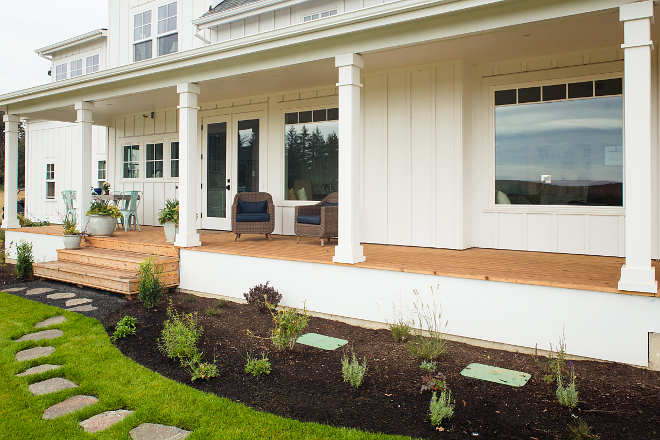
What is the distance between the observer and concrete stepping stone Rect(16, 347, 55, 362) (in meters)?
3.78

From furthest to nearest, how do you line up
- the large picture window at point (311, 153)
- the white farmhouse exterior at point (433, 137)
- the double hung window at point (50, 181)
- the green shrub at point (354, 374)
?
1. the double hung window at point (50, 181)
2. the large picture window at point (311, 153)
3. the white farmhouse exterior at point (433, 137)
4. the green shrub at point (354, 374)

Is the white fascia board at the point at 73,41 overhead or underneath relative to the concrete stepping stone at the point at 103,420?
overhead

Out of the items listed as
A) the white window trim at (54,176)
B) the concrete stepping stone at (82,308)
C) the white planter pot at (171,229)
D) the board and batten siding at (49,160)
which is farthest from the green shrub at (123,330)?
the white window trim at (54,176)

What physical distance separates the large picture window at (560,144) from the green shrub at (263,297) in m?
3.11

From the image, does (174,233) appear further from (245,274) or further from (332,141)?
(332,141)

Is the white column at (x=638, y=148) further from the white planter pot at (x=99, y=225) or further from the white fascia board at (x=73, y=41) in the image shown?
the white fascia board at (x=73, y=41)

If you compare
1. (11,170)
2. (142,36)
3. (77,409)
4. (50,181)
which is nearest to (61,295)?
(77,409)

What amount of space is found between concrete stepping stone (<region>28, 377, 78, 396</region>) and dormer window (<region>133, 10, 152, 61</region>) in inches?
332

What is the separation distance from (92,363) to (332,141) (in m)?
4.76

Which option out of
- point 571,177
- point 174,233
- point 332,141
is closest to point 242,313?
point 174,233

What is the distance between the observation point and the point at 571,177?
5609mm

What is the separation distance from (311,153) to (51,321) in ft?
14.1

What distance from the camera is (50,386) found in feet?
10.5

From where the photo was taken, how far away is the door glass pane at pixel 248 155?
26.9 feet
